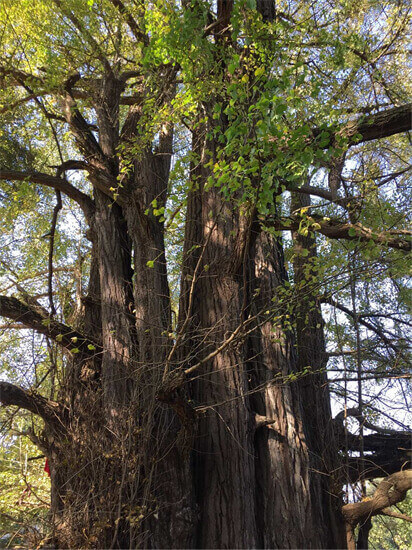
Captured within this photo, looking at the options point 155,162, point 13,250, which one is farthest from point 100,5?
point 13,250

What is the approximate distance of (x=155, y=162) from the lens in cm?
673

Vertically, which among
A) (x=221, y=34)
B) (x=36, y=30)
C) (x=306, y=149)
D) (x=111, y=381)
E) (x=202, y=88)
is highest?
(x=36, y=30)

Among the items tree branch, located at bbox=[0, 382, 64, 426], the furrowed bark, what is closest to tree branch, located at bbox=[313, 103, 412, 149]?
the furrowed bark

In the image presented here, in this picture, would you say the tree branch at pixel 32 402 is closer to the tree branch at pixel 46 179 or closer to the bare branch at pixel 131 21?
the tree branch at pixel 46 179

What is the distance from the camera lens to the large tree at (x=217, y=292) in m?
4.33

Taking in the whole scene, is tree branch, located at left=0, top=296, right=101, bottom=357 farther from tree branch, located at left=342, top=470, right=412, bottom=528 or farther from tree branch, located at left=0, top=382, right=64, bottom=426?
tree branch, located at left=342, top=470, right=412, bottom=528

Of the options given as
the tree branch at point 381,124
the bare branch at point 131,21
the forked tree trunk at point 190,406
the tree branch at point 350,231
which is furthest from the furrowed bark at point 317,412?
the bare branch at point 131,21

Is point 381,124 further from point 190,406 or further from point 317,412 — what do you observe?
point 317,412

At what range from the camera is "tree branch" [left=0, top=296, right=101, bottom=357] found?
5373 mm

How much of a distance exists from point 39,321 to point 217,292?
2193 millimetres

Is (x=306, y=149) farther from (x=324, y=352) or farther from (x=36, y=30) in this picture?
(x=36, y=30)

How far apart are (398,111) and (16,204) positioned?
6.07 meters

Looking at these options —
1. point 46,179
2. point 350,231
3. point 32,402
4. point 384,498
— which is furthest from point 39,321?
point 384,498

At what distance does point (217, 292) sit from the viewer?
5.60 meters
